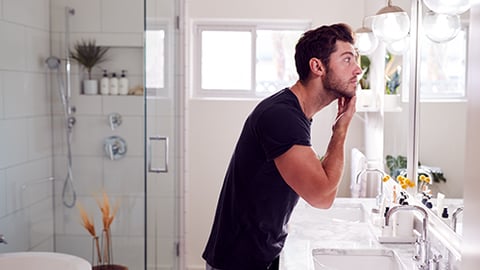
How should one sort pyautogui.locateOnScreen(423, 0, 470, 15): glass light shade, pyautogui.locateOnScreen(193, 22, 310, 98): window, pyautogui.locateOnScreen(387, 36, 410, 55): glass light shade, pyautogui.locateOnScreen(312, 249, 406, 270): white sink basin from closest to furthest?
1. pyautogui.locateOnScreen(423, 0, 470, 15): glass light shade
2. pyautogui.locateOnScreen(312, 249, 406, 270): white sink basin
3. pyautogui.locateOnScreen(387, 36, 410, 55): glass light shade
4. pyautogui.locateOnScreen(193, 22, 310, 98): window

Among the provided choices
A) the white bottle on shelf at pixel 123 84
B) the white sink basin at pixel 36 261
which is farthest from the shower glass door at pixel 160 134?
the white sink basin at pixel 36 261

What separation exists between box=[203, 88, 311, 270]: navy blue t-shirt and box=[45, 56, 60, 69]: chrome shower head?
79.8 inches

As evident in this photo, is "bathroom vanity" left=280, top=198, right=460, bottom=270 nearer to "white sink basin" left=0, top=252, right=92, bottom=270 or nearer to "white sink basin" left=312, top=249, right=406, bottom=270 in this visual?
"white sink basin" left=312, top=249, right=406, bottom=270

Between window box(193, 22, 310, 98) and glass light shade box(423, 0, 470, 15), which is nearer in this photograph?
glass light shade box(423, 0, 470, 15)

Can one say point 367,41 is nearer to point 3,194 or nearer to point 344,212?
point 344,212

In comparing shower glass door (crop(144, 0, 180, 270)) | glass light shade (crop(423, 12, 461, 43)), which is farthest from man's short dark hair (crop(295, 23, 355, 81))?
shower glass door (crop(144, 0, 180, 270))

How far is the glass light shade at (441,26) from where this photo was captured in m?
1.95

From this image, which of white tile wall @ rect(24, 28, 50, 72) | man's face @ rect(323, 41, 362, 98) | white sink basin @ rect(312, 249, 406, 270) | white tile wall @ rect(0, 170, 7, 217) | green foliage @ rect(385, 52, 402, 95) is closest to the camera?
man's face @ rect(323, 41, 362, 98)

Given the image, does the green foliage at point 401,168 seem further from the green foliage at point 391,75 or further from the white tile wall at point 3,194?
the white tile wall at point 3,194

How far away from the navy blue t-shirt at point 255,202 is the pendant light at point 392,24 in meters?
0.94

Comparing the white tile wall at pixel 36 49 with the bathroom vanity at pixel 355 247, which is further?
the white tile wall at pixel 36 49

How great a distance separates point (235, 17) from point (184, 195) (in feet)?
4.20

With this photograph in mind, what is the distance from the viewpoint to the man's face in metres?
1.72

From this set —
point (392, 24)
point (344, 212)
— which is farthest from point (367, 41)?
point (344, 212)
